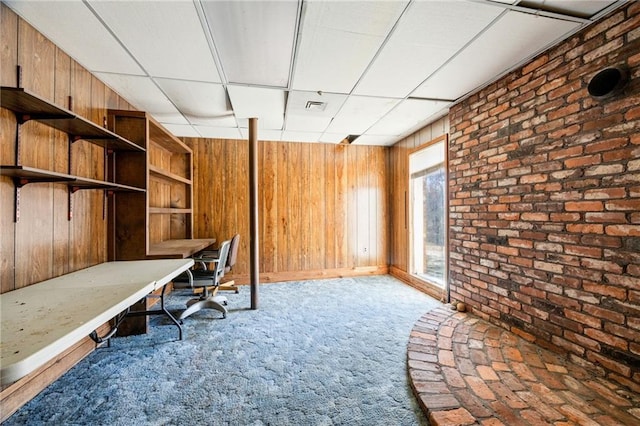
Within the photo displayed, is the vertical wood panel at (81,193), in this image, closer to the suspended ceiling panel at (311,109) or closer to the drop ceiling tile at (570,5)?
the suspended ceiling panel at (311,109)

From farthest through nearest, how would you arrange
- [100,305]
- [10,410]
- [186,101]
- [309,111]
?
[309,111] → [186,101] → [10,410] → [100,305]

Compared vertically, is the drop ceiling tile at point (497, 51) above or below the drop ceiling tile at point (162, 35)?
below

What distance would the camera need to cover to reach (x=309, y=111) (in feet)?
10.3

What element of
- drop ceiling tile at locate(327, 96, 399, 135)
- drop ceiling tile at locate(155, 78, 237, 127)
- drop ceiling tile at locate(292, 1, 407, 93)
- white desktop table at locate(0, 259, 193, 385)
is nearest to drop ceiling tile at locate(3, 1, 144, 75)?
drop ceiling tile at locate(155, 78, 237, 127)

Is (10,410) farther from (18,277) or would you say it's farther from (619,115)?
(619,115)

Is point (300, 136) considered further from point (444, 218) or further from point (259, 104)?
point (444, 218)

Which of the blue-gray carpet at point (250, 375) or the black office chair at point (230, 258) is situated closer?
the blue-gray carpet at point (250, 375)

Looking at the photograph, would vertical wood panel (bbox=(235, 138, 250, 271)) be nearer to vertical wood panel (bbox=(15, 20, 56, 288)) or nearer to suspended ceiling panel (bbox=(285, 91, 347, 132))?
suspended ceiling panel (bbox=(285, 91, 347, 132))

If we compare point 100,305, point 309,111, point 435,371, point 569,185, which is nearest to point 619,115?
point 569,185

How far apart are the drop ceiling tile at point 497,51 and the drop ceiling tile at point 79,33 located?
101 inches

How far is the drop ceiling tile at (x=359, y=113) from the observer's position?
9.51 ft

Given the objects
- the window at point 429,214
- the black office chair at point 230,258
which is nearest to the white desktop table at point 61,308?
the black office chair at point 230,258

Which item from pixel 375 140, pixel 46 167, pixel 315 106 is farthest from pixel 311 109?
pixel 46 167

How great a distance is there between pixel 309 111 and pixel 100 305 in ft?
8.79
